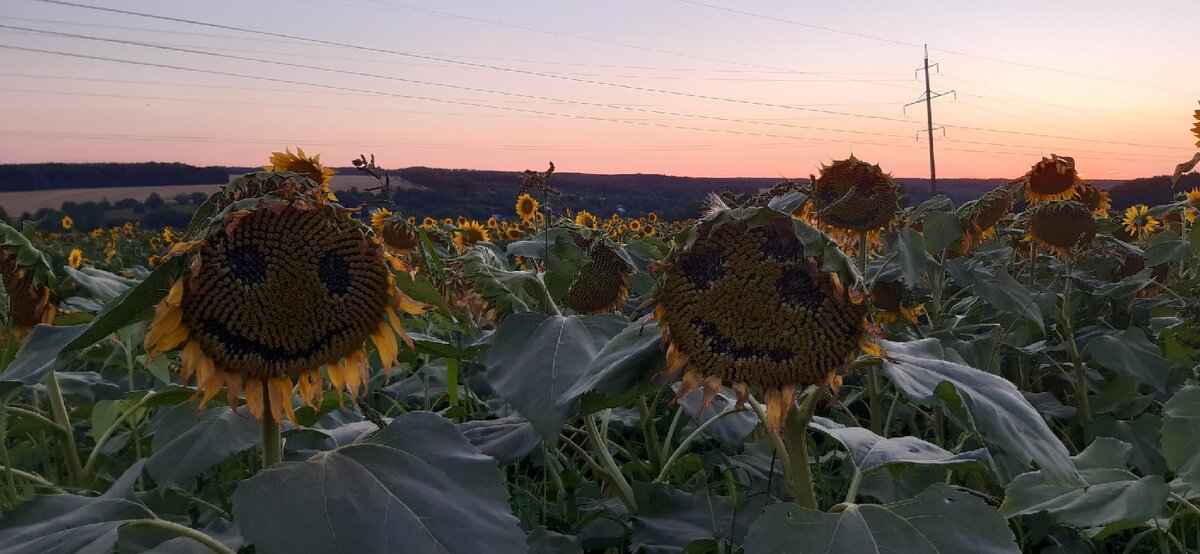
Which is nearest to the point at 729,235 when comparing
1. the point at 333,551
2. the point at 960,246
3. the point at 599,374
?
the point at 599,374

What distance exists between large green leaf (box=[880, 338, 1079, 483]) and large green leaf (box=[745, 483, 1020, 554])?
0.11 m

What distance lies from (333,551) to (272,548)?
0.27 feet

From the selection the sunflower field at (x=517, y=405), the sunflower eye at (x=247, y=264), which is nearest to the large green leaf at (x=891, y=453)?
the sunflower field at (x=517, y=405)

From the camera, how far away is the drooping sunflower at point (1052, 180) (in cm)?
497

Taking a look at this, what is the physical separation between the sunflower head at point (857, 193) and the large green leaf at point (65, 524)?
2.54m

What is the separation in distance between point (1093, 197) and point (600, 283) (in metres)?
3.79

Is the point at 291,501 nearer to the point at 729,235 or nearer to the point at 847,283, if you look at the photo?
the point at 729,235

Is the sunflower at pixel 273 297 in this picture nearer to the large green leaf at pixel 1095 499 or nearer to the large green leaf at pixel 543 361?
the large green leaf at pixel 543 361

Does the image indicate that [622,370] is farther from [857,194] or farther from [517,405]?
[857,194]

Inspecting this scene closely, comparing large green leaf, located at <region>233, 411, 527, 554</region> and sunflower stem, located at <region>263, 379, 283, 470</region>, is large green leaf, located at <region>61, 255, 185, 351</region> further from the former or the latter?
large green leaf, located at <region>233, 411, 527, 554</region>

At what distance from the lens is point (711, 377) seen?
146 cm

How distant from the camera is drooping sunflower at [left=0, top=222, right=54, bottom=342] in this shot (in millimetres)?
2525

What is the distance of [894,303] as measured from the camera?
408 centimetres

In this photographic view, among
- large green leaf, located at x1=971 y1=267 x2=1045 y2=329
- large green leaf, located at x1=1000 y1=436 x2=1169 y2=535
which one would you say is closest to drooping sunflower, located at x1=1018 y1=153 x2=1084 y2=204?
large green leaf, located at x1=971 y1=267 x2=1045 y2=329
